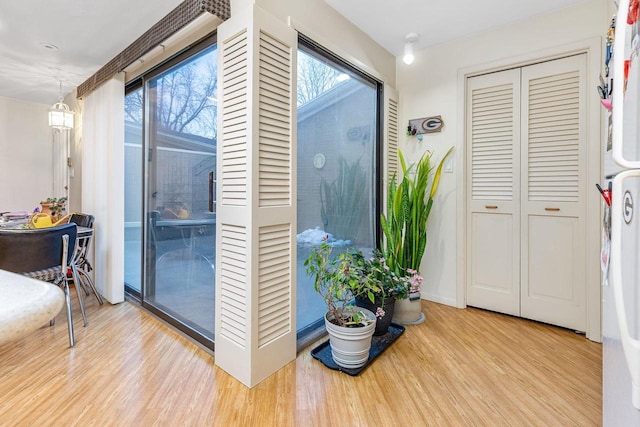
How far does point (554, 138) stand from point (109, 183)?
3751mm

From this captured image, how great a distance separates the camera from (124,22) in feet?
7.39

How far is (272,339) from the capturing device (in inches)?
71.1

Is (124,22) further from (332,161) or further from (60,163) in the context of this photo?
(60,163)

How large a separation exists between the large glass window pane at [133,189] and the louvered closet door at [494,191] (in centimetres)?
294

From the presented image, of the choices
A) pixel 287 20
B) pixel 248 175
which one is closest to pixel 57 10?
pixel 287 20

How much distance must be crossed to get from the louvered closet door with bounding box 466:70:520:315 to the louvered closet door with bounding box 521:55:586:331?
0.07 meters

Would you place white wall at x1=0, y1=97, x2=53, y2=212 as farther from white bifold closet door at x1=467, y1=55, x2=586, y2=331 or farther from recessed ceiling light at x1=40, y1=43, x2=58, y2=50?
white bifold closet door at x1=467, y1=55, x2=586, y2=331


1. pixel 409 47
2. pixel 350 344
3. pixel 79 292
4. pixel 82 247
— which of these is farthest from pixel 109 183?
pixel 409 47

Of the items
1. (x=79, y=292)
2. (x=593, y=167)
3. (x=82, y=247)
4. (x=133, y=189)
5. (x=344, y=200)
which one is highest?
(x=593, y=167)

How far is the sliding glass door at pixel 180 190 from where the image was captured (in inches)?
86.4

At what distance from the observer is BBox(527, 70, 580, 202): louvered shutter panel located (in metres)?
2.31

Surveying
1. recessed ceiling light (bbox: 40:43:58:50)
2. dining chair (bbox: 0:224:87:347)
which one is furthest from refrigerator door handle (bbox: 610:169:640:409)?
recessed ceiling light (bbox: 40:43:58:50)

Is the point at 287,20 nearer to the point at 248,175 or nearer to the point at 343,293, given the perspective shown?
the point at 248,175

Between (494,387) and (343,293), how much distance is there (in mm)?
943
